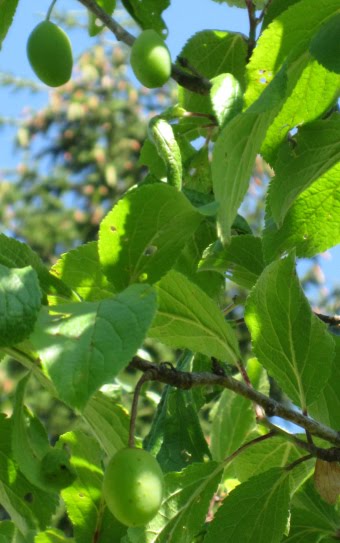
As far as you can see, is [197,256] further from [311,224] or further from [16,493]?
[16,493]

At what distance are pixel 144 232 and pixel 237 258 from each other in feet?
1.32

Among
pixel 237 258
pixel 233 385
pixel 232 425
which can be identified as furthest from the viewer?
pixel 232 425

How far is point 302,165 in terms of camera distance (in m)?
1.34

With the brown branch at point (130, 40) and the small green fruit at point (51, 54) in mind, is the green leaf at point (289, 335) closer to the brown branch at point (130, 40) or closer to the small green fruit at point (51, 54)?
the brown branch at point (130, 40)

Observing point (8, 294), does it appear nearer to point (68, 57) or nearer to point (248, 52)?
point (68, 57)

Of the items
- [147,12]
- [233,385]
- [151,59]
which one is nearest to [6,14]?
[147,12]

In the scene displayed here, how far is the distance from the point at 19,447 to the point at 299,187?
0.52 meters

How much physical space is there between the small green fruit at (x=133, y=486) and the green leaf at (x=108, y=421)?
24 centimetres

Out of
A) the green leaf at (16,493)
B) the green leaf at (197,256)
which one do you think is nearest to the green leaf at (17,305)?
the green leaf at (16,493)

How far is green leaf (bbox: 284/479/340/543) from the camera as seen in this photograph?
1.48 metres

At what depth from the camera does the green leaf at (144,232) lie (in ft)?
3.51

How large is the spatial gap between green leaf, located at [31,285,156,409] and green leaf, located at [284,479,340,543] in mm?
692

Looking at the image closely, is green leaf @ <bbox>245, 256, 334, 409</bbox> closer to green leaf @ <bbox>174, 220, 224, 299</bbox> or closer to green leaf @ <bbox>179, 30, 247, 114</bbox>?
green leaf @ <bbox>174, 220, 224, 299</bbox>

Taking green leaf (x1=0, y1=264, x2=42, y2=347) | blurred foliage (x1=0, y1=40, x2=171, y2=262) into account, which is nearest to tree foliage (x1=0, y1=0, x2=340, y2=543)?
green leaf (x1=0, y1=264, x2=42, y2=347)
